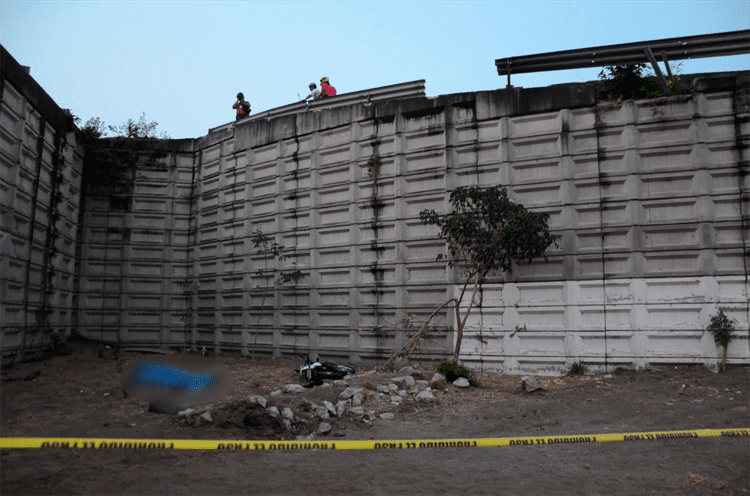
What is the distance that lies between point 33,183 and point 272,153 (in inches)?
215

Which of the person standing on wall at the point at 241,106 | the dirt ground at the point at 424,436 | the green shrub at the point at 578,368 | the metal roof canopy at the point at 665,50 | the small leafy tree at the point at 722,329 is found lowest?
the dirt ground at the point at 424,436

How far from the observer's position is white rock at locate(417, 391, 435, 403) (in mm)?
8195

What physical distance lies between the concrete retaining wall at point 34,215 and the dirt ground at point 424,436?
4.33 ft

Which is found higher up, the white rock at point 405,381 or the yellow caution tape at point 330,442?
the white rock at point 405,381

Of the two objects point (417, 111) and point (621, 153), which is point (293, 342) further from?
point (621, 153)

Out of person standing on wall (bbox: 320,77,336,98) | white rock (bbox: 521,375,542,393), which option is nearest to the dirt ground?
white rock (bbox: 521,375,542,393)

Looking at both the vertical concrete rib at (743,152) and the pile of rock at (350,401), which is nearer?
the pile of rock at (350,401)

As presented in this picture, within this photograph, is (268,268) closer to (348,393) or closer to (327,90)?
(327,90)

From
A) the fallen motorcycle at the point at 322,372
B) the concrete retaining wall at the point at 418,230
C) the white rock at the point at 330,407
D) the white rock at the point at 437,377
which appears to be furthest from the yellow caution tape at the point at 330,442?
the fallen motorcycle at the point at 322,372

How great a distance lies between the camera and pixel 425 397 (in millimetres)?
8234

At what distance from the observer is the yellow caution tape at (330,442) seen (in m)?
5.32

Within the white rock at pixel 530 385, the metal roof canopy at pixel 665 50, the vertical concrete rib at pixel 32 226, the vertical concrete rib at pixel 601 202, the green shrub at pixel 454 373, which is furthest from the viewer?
the vertical concrete rib at pixel 32 226

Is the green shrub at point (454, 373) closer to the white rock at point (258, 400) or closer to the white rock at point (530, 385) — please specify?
the white rock at point (530, 385)

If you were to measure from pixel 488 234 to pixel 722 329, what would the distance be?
4446 mm
